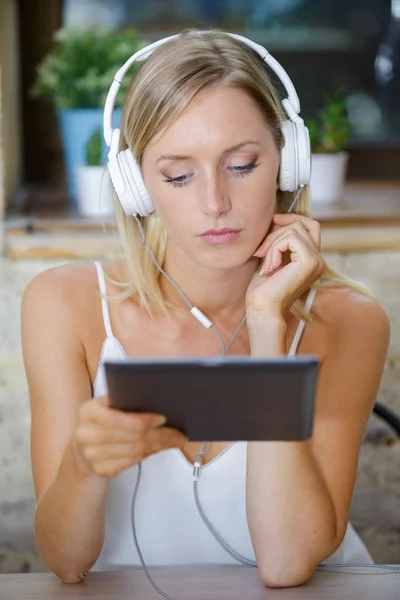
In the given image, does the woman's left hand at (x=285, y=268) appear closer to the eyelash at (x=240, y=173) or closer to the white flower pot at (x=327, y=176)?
the eyelash at (x=240, y=173)

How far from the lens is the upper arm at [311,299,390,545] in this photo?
1.37 m

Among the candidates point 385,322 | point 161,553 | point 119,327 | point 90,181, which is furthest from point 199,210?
point 90,181

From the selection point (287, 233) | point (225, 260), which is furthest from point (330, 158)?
point (225, 260)

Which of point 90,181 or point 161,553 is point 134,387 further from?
point 90,181

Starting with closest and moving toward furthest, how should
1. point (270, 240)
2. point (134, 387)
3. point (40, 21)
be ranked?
point (134, 387)
point (270, 240)
point (40, 21)

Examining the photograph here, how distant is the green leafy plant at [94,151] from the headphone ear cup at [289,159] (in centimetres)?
73

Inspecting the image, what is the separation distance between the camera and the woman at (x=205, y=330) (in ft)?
4.14

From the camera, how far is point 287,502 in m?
1.29

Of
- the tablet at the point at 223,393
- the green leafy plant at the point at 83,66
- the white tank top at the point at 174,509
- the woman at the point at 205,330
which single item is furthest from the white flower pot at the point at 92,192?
the tablet at the point at 223,393

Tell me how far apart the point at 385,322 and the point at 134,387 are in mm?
724

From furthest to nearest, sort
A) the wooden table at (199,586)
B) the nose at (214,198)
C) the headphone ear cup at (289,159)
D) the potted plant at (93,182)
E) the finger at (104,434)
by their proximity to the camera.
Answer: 1. the potted plant at (93,182)
2. the headphone ear cup at (289,159)
3. the nose at (214,198)
4. the wooden table at (199,586)
5. the finger at (104,434)

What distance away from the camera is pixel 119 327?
1.51m

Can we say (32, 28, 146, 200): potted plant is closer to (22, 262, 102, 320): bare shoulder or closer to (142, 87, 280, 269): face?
(22, 262, 102, 320): bare shoulder

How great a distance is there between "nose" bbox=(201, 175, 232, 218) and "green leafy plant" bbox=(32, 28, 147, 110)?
93 centimetres
